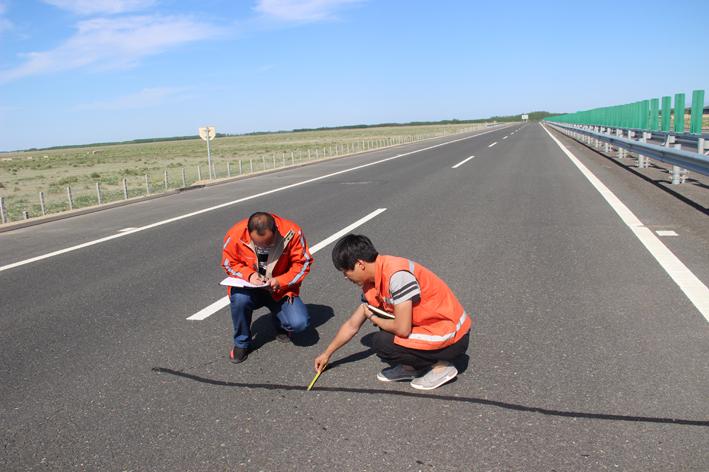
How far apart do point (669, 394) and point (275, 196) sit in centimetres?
1329

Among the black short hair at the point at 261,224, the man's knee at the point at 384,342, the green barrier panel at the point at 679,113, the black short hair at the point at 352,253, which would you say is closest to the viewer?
the black short hair at the point at 352,253

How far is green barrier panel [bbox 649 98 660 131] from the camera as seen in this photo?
62.2 ft

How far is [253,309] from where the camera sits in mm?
4867

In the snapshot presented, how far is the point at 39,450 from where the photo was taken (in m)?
3.34

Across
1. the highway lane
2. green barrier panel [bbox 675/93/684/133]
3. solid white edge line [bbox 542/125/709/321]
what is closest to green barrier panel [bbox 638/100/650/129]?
green barrier panel [bbox 675/93/684/133]

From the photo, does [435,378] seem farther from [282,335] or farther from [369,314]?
[282,335]

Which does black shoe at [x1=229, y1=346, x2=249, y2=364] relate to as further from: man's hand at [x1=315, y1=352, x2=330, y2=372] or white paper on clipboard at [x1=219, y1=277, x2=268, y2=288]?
man's hand at [x1=315, y1=352, x2=330, y2=372]

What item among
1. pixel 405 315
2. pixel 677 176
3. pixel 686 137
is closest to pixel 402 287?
pixel 405 315

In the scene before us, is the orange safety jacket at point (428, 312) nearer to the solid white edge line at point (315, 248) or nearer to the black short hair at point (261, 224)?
the black short hair at point (261, 224)

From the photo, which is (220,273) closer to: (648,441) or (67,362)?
(67,362)

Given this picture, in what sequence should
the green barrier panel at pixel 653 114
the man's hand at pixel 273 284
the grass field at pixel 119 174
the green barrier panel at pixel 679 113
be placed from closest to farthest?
the man's hand at pixel 273 284 → the green barrier panel at pixel 653 114 → the green barrier panel at pixel 679 113 → the grass field at pixel 119 174

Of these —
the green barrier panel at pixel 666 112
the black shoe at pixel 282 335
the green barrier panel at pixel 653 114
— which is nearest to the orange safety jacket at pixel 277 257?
the black shoe at pixel 282 335

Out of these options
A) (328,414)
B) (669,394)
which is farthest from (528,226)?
(328,414)

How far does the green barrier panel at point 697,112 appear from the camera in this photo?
14172mm
